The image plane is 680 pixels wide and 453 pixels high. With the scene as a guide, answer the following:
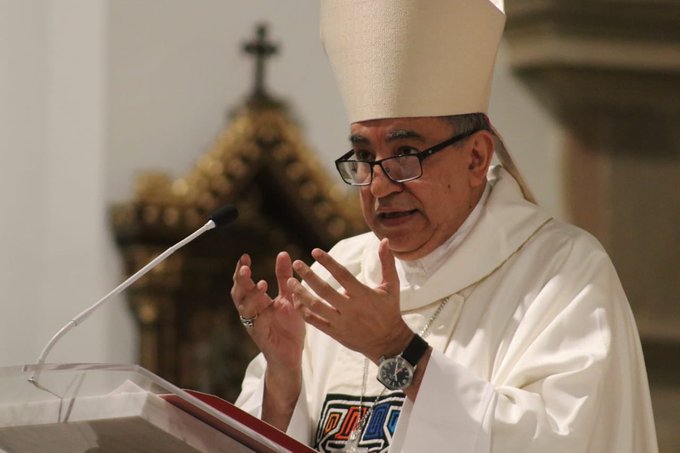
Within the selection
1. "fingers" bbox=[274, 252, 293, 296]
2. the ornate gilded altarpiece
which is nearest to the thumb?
"fingers" bbox=[274, 252, 293, 296]

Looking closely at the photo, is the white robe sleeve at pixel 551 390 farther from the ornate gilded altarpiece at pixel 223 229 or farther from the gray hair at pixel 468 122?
the ornate gilded altarpiece at pixel 223 229

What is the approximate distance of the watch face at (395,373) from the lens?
9.87ft

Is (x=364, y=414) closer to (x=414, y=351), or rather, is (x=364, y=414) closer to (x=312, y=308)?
(x=414, y=351)

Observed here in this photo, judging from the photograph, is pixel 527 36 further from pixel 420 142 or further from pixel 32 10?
pixel 420 142

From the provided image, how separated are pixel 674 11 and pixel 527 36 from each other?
1.79 ft

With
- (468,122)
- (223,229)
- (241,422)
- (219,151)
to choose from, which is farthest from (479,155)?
(219,151)

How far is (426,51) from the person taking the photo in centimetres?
364

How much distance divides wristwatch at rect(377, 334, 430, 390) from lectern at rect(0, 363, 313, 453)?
0.32 metres

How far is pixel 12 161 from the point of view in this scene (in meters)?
6.27

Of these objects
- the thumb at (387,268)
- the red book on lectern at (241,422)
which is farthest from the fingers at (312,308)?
the red book on lectern at (241,422)

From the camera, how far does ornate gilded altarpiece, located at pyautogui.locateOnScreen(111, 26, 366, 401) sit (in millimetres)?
6395

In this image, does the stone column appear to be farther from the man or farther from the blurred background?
the man

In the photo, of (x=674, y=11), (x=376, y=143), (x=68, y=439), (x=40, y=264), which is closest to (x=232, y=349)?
(x=40, y=264)

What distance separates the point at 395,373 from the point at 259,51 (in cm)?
380
